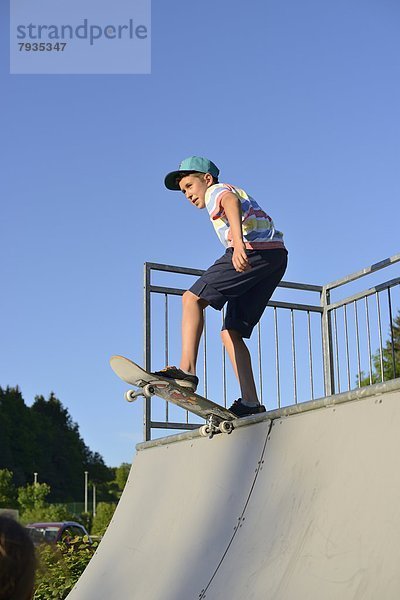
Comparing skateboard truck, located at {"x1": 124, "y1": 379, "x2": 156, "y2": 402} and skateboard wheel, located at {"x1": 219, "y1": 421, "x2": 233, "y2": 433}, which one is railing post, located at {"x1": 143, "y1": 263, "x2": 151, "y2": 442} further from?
skateboard wheel, located at {"x1": 219, "y1": 421, "x2": 233, "y2": 433}

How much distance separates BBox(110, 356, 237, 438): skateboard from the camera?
4.59 meters

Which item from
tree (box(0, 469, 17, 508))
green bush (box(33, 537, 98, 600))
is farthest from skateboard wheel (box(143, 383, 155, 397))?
tree (box(0, 469, 17, 508))

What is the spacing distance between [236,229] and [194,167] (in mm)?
753

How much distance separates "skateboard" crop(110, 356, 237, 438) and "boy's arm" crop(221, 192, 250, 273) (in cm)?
75

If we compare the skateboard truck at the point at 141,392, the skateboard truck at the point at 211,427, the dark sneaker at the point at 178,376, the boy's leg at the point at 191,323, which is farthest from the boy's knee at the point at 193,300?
the skateboard truck at the point at 211,427

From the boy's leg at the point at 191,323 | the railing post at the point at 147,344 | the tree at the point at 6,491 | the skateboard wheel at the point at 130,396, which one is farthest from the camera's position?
the tree at the point at 6,491

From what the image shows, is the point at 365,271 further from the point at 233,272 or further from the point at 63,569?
the point at 63,569

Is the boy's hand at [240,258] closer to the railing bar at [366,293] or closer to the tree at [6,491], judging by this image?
the railing bar at [366,293]

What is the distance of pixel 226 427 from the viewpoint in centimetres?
452

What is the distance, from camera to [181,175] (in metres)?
5.31

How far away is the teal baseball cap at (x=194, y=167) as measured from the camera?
525 centimetres

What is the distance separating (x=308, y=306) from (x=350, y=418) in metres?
3.91

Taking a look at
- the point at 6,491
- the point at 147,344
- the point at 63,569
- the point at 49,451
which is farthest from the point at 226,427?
the point at 49,451

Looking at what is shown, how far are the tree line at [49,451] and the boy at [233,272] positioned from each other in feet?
348
